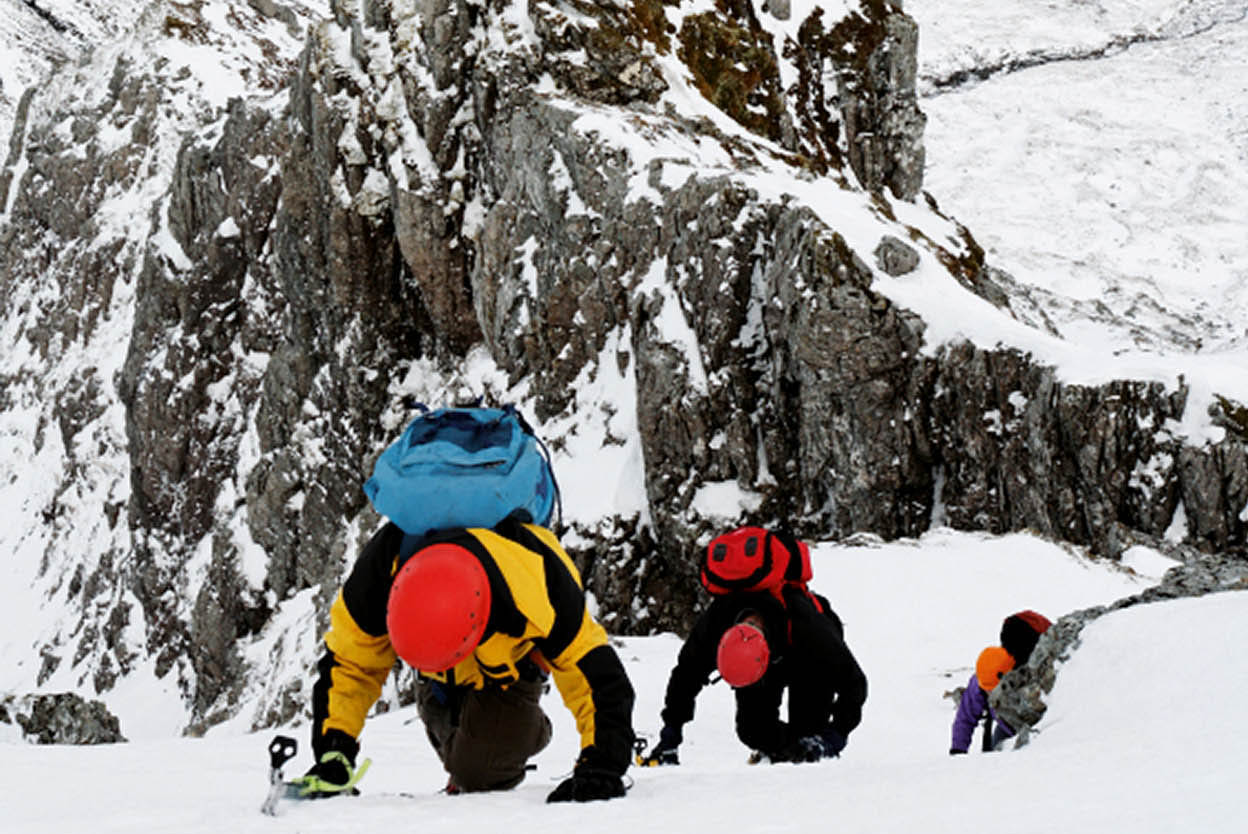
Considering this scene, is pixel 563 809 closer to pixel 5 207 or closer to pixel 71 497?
pixel 71 497

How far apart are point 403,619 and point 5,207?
68.6 meters

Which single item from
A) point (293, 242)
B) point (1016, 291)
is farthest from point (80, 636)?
point (1016, 291)

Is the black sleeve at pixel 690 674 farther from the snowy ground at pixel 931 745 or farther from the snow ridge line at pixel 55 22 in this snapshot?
the snow ridge line at pixel 55 22

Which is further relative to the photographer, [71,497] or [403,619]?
[71,497]

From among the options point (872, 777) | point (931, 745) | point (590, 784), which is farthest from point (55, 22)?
point (872, 777)

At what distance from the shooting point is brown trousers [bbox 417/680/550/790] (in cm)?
409

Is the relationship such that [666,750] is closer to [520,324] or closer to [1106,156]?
[520,324]

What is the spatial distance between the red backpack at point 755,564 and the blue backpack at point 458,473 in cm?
182

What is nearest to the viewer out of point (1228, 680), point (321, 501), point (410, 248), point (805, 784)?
point (805, 784)

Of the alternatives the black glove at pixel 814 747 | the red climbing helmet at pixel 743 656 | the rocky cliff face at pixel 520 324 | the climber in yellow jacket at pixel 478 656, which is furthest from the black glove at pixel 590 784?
the rocky cliff face at pixel 520 324

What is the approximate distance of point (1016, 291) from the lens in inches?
1302

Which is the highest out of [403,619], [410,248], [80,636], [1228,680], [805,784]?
[410,248]

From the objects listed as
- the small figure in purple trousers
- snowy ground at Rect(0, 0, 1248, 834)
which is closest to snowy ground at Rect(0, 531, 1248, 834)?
snowy ground at Rect(0, 0, 1248, 834)

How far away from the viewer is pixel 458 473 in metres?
3.70
